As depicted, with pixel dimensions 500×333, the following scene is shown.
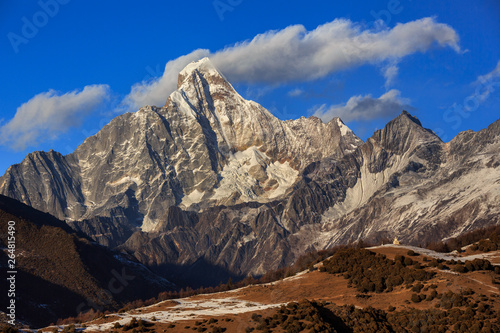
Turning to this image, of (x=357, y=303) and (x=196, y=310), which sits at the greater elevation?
(x=196, y=310)

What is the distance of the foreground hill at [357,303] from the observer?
105 meters

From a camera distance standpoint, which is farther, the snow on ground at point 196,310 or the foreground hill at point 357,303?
the snow on ground at point 196,310

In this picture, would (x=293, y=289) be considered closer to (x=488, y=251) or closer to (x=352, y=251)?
(x=352, y=251)

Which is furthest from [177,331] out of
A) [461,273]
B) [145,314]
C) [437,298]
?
[461,273]

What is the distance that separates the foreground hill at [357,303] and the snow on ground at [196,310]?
6.8 inches

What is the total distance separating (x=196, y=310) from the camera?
12781 cm

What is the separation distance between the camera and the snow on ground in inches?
4537

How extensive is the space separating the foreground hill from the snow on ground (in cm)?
17

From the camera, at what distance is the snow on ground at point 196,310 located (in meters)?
115

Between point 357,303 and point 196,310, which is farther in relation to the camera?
point 196,310

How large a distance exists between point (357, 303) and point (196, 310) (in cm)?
3083

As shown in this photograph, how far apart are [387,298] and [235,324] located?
3362 centimetres

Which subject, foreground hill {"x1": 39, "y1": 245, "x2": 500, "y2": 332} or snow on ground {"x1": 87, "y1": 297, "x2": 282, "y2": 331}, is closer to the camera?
foreground hill {"x1": 39, "y1": 245, "x2": 500, "y2": 332}

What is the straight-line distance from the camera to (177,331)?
105062mm
